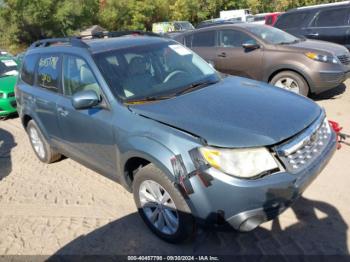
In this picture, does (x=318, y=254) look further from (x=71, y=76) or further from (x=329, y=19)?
(x=329, y=19)

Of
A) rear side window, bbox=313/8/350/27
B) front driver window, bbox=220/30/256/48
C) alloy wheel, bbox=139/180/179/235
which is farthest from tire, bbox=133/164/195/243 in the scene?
rear side window, bbox=313/8/350/27

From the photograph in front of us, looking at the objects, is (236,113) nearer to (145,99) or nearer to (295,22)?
(145,99)

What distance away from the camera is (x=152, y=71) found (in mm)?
3850

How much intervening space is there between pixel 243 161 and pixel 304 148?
2.08ft

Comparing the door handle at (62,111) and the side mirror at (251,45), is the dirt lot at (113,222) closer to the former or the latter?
the door handle at (62,111)

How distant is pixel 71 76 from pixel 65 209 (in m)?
1.54

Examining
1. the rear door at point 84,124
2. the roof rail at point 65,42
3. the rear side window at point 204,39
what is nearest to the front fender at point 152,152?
the rear door at point 84,124

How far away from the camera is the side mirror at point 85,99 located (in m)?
3.43

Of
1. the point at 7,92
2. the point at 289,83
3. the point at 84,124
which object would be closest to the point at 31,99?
the point at 84,124

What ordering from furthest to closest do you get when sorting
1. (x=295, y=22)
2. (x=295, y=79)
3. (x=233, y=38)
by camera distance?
1. (x=295, y=22)
2. (x=233, y=38)
3. (x=295, y=79)

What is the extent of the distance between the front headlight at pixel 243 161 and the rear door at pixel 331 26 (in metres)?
7.26

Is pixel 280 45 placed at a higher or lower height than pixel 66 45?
lower

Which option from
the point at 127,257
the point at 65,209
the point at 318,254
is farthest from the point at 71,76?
the point at 318,254

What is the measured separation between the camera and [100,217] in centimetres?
389
